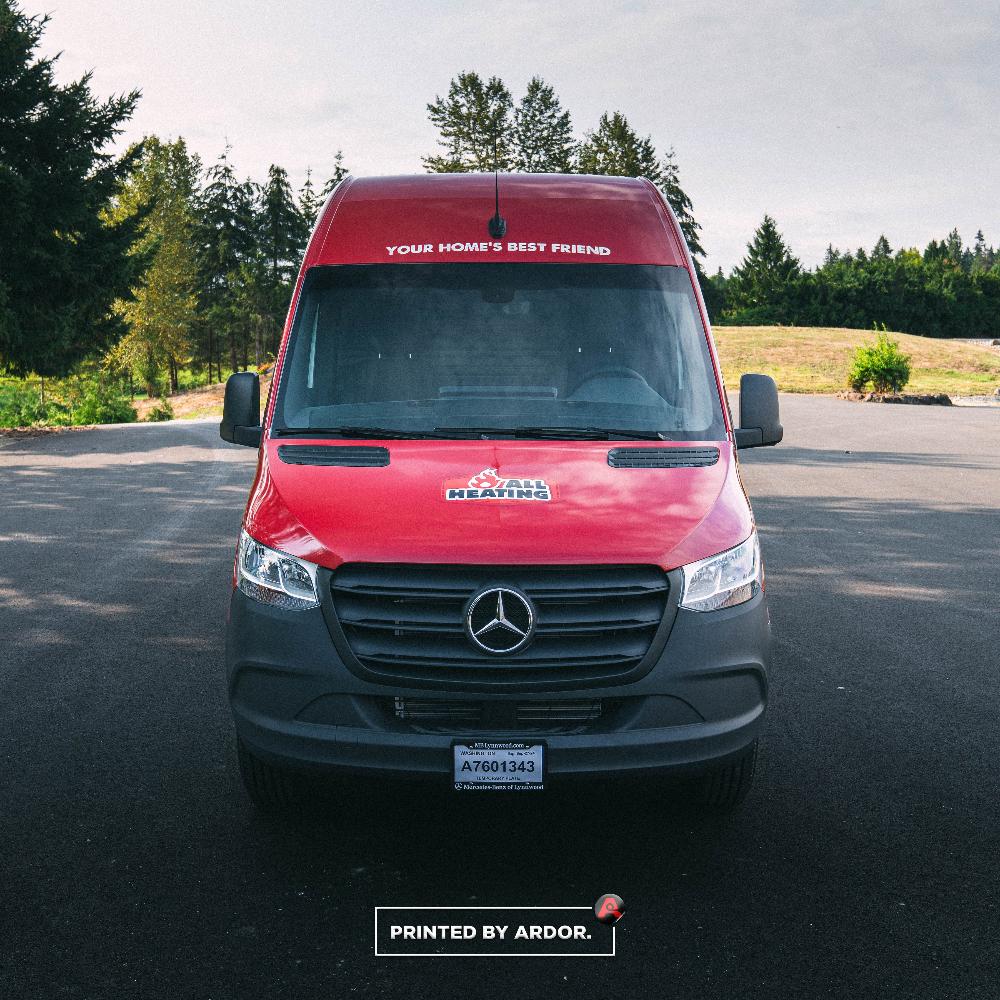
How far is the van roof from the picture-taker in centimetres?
512

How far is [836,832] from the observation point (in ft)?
13.8

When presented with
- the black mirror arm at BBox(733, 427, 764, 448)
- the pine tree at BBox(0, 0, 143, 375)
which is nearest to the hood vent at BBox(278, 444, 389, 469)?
the black mirror arm at BBox(733, 427, 764, 448)

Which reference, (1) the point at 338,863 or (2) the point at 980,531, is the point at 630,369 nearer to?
(1) the point at 338,863

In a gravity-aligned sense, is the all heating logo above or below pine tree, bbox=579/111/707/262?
below

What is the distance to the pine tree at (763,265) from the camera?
114 metres

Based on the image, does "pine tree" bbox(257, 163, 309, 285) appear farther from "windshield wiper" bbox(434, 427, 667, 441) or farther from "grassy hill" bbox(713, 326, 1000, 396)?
"windshield wiper" bbox(434, 427, 667, 441)

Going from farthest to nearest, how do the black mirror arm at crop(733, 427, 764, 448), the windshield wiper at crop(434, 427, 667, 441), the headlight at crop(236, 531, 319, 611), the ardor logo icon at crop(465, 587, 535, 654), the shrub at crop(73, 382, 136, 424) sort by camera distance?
1. the shrub at crop(73, 382, 136, 424)
2. the black mirror arm at crop(733, 427, 764, 448)
3. the windshield wiper at crop(434, 427, 667, 441)
4. the headlight at crop(236, 531, 319, 611)
5. the ardor logo icon at crop(465, 587, 535, 654)

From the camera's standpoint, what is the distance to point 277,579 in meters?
3.84

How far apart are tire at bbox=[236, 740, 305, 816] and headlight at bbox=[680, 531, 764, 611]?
1620mm

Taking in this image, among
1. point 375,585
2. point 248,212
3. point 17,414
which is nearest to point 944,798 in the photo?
point 375,585

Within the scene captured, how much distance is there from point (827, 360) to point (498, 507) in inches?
2255

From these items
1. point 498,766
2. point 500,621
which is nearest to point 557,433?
point 500,621

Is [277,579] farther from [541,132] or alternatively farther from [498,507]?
[541,132]

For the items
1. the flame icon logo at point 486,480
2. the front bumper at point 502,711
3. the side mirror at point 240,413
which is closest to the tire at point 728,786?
the front bumper at point 502,711
